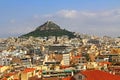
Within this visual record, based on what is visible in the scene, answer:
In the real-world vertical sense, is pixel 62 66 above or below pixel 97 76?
below

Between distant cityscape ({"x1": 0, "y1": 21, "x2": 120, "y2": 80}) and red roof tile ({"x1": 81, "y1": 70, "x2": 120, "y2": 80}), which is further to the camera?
distant cityscape ({"x1": 0, "y1": 21, "x2": 120, "y2": 80})

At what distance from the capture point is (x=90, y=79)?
43500 millimetres

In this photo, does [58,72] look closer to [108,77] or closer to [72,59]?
[108,77]

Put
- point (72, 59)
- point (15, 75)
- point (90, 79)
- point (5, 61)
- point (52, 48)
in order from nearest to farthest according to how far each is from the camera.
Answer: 1. point (90, 79)
2. point (15, 75)
3. point (72, 59)
4. point (5, 61)
5. point (52, 48)

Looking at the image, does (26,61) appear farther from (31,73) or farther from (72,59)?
(31,73)

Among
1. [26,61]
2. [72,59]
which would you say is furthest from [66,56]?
[26,61]

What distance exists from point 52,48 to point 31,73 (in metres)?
106

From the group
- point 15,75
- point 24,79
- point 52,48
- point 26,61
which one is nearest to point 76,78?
point 24,79

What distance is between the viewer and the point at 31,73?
6881 centimetres

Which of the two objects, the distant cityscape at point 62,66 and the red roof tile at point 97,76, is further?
the distant cityscape at point 62,66

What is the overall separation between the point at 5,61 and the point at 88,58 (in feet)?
63.5

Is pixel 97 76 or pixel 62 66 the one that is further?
pixel 62 66

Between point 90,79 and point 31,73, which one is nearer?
point 90,79

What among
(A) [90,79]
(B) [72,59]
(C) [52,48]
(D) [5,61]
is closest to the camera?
(A) [90,79]
